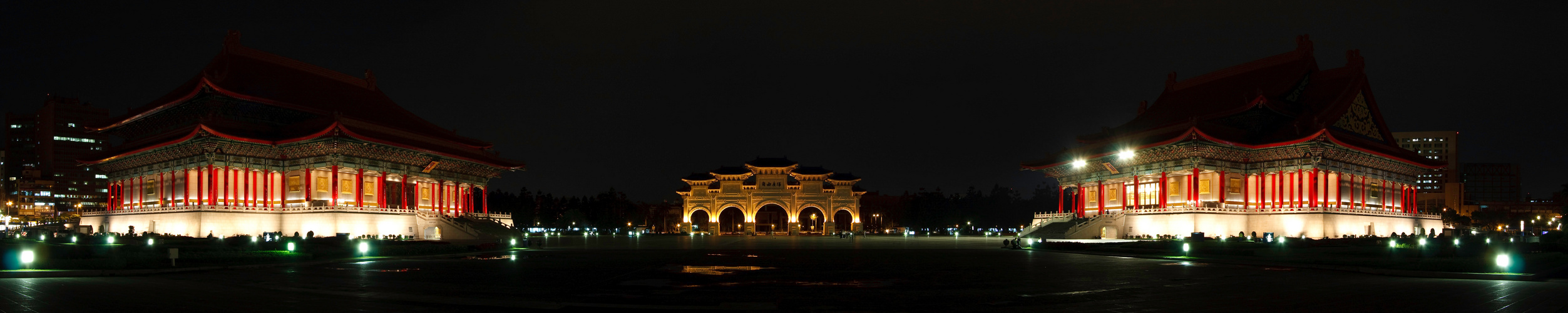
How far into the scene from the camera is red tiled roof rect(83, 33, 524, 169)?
5338 cm

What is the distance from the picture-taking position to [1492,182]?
158875mm

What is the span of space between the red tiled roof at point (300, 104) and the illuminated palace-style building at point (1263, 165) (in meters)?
41.2

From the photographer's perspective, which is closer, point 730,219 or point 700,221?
Result: point 730,219

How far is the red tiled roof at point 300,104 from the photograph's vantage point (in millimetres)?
53375

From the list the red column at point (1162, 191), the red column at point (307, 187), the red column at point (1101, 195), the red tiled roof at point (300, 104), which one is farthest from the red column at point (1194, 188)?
the red column at point (307, 187)

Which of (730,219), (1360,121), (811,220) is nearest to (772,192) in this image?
(811,220)

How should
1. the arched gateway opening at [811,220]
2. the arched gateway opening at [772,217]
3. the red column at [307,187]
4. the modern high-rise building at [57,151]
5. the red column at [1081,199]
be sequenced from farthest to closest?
the modern high-rise building at [57,151] < the arched gateway opening at [772,217] < the arched gateway opening at [811,220] < the red column at [1081,199] < the red column at [307,187]

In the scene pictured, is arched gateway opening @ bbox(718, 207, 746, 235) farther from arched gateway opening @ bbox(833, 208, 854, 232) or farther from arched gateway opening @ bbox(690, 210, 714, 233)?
arched gateway opening @ bbox(833, 208, 854, 232)

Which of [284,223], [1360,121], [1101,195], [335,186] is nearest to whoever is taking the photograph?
[284,223]

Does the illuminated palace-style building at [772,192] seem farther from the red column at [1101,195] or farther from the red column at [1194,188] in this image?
the red column at [1194,188]

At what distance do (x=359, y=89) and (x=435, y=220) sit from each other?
18.3 metres

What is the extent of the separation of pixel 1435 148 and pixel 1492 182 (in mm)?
18534

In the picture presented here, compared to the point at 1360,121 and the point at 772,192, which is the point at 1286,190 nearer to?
the point at 1360,121

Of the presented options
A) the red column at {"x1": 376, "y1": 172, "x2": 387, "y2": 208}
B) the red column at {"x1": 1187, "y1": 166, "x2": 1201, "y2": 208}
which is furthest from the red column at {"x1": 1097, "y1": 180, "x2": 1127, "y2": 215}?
the red column at {"x1": 376, "y1": 172, "x2": 387, "y2": 208}
